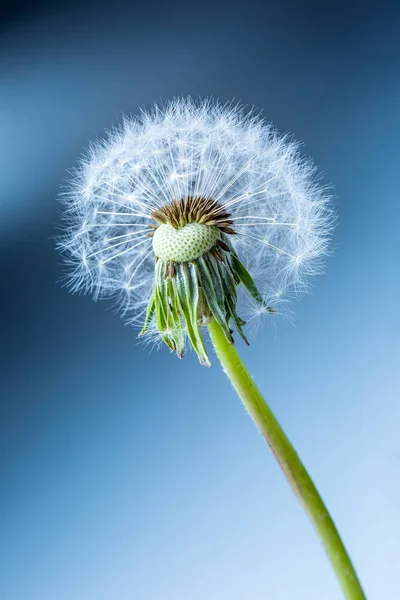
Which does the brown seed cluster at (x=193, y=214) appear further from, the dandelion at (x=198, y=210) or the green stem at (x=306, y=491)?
the green stem at (x=306, y=491)

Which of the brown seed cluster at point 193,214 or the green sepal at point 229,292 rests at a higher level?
the brown seed cluster at point 193,214

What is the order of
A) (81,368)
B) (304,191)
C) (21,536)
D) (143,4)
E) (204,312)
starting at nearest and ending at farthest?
(204,312), (304,191), (21,536), (81,368), (143,4)

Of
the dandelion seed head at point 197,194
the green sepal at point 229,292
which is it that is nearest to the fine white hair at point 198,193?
the dandelion seed head at point 197,194

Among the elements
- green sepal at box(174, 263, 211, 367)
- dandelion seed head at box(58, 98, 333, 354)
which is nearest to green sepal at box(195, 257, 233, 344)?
green sepal at box(174, 263, 211, 367)

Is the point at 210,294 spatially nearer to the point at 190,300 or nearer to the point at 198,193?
the point at 190,300

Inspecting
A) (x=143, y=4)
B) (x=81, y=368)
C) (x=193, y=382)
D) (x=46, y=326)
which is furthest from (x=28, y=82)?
(x=193, y=382)

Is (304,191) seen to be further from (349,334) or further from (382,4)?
(382,4)

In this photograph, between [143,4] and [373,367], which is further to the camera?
[143,4]

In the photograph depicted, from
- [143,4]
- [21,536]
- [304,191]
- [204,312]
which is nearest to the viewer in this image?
[204,312]
